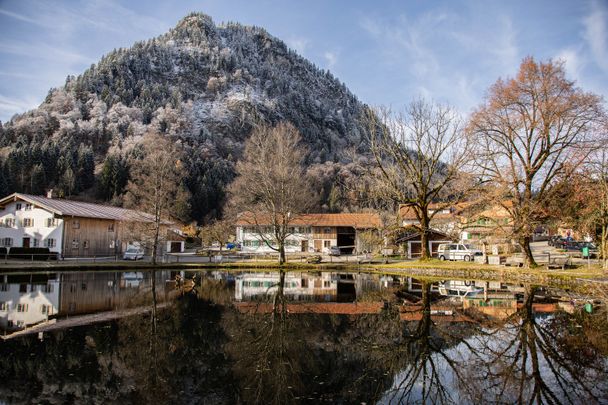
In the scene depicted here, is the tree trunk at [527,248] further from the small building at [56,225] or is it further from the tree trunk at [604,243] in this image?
the small building at [56,225]

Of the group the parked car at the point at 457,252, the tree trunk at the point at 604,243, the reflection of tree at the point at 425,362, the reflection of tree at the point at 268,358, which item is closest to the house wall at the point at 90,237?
the reflection of tree at the point at 268,358

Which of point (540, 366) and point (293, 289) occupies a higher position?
point (540, 366)

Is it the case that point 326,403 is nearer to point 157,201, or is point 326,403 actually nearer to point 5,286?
point 5,286

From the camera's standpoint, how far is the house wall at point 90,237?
44688mm

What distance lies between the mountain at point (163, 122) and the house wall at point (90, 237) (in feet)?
73.4

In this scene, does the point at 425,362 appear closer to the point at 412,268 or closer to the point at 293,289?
the point at 293,289

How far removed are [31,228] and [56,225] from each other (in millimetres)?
3465

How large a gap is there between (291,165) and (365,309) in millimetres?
23281

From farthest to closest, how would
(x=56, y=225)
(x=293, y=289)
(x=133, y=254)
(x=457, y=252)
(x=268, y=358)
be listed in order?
(x=133, y=254), (x=56, y=225), (x=457, y=252), (x=293, y=289), (x=268, y=358)

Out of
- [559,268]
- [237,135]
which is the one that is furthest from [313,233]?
[237,135]

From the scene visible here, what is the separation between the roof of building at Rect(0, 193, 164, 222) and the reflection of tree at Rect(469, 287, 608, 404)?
1452 inches

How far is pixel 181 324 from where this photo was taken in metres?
14.0

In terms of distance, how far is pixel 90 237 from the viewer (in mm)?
47062

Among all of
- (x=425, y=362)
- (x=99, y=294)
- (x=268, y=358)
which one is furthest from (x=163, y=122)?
(x=425, y=362)
